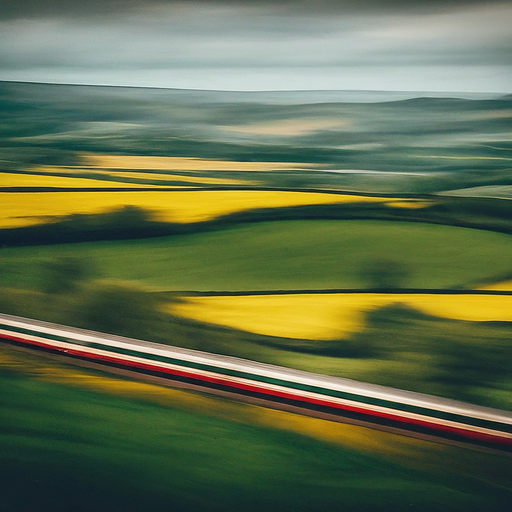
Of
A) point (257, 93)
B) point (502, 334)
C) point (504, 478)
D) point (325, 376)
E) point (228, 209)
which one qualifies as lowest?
point (504, 478)

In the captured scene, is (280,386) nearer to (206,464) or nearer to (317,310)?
(317,310)

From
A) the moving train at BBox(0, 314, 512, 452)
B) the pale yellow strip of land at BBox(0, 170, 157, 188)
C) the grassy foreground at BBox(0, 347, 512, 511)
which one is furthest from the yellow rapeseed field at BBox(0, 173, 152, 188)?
the grassy foreground at BBox(0, 347, 512, 511)

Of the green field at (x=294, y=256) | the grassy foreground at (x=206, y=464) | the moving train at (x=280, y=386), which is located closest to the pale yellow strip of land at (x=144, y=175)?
the green field at (x=294, y=256)

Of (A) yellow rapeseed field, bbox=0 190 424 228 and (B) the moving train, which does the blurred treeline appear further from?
(B) the moving train

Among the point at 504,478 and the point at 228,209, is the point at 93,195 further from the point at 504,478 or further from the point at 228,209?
the point at 504,478

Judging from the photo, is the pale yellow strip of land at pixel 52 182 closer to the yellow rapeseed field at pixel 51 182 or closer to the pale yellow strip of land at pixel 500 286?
the yellow rapeseed field at pixel 51 182

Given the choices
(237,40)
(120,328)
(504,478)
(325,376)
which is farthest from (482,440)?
(237,40)

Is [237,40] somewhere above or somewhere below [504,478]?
above
